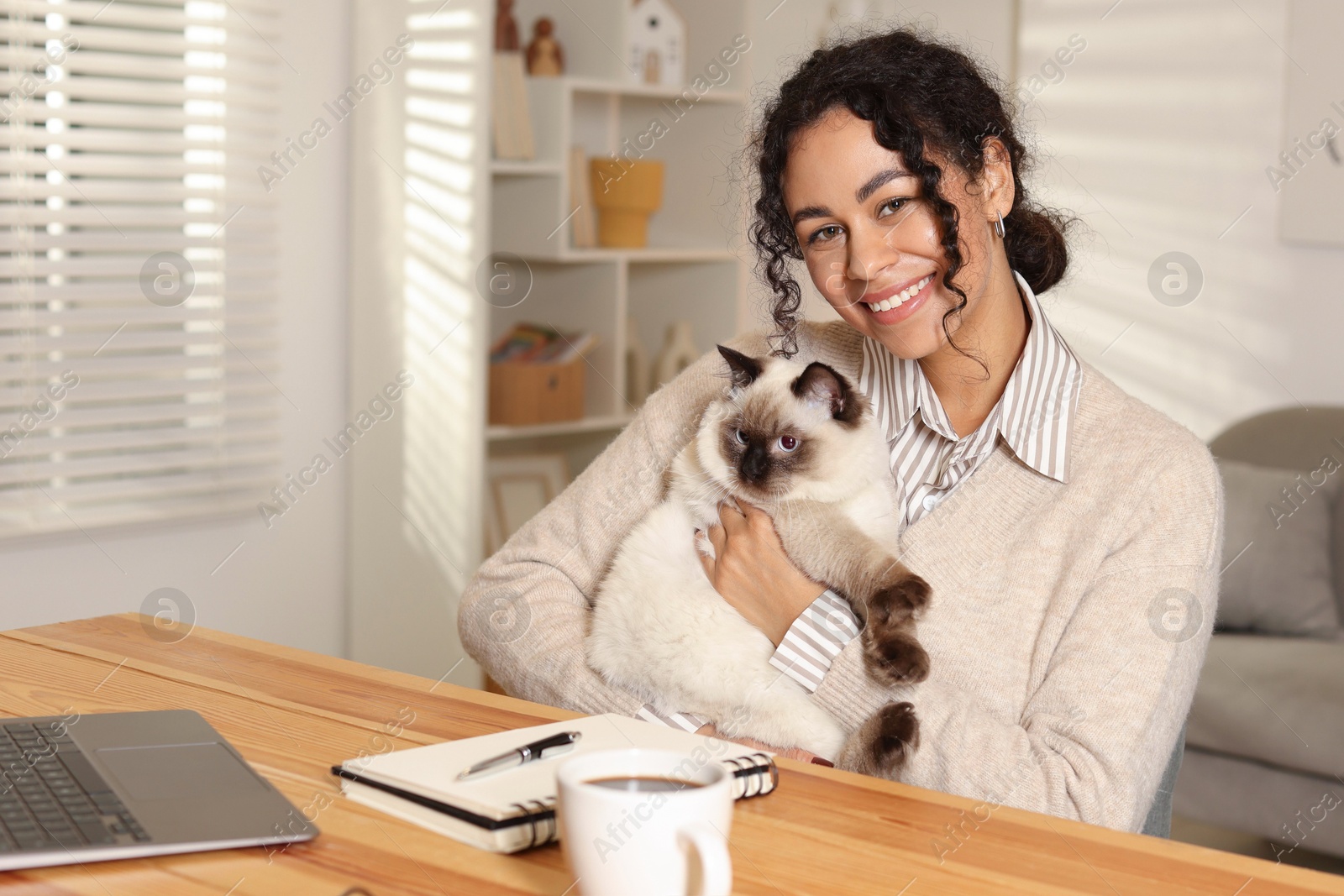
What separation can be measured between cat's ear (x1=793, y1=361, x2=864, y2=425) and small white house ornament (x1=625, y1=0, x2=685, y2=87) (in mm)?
2623

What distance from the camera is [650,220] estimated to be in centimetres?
434

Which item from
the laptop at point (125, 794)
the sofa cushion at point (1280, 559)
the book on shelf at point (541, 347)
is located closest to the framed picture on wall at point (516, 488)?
the book on shelf at point (541, 347)

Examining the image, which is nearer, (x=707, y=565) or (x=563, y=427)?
(x=707, y=565)

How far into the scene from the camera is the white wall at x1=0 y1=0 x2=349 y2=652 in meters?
2.90

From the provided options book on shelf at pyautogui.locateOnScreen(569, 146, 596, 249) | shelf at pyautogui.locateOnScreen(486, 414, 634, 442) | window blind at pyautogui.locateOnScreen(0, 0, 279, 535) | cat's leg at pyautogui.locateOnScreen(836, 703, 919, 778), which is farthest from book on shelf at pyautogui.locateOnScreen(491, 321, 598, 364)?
cat's leg at pyautogui.locateOnScreen(836, 703, 919, 778)

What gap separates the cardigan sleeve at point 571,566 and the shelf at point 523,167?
1.91m

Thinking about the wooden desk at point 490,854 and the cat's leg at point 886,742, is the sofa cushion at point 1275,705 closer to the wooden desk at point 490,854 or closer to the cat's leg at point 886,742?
the cat's leg at point 886,742

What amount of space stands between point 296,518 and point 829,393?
81.9 inches

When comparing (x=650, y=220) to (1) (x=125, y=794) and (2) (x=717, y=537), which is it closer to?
(2) (x=717, y=537)

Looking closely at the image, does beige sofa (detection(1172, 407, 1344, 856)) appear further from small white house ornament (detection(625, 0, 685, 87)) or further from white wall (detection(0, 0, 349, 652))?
white wall (detection(0, 0, 349, 652))

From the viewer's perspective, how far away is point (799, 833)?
0.88 metres

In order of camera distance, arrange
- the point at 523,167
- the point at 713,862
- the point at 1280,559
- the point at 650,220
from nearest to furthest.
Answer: the point at 713,862
the point at 1280,559
the point at 523,167
the point at 650,220

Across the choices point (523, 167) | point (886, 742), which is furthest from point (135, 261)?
point (886, 742)

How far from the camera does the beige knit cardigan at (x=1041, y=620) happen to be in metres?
1.26
